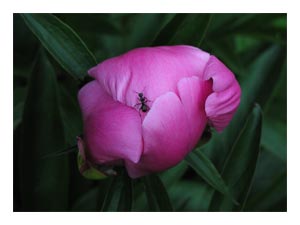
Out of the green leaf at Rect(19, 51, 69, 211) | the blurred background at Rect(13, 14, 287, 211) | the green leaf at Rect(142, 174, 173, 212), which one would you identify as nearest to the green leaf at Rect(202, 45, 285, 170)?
the blurred background at Rect(13, 14, 287, 211)

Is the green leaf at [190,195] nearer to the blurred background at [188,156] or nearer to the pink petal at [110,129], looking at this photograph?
the blurred background at [188,156]

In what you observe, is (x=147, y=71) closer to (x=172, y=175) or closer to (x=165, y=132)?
(x=165, y=132)

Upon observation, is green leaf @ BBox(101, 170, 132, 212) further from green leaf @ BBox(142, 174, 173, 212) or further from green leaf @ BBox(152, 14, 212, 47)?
green leaf @ BBox(152, 14, 212, 47)

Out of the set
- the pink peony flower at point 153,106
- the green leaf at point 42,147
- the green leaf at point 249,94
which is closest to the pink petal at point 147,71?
the pink peony flower at point 153,106

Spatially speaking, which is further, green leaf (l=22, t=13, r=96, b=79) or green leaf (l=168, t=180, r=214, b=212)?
green leaf (l=168, t=180, r=214, b=212)

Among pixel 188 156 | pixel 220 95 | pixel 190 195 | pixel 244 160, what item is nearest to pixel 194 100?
pixel 220 95
